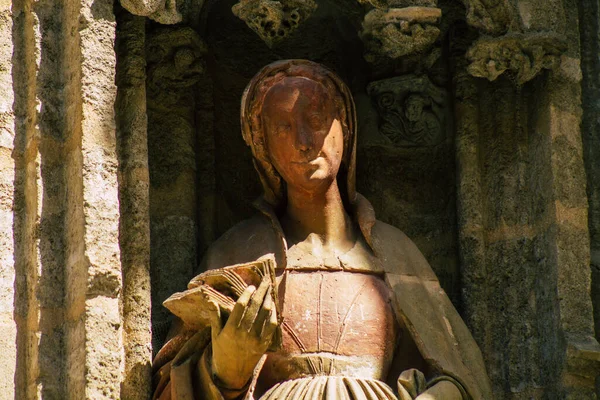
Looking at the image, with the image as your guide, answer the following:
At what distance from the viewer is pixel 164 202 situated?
7.20 meters

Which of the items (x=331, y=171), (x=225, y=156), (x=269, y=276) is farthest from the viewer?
(x=225, y=156)

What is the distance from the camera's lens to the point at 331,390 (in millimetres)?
6379

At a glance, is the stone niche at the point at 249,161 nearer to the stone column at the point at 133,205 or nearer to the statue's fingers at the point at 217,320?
the stone column at the point at 133,205

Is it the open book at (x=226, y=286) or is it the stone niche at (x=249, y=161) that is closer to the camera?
the open book at (x=226, y=286)

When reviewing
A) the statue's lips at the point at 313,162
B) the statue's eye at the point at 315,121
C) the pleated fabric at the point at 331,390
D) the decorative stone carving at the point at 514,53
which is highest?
the decorative stone carving at the point at 514,53

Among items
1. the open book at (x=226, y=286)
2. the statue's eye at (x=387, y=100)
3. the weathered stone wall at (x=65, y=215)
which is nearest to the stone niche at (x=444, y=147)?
the statue's eye at (x=387, y=100)

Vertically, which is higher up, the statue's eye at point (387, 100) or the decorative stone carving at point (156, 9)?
the decorative stone carving at point (156, 9)

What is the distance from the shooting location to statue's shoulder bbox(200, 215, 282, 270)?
274 inches

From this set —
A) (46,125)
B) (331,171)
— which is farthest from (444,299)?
(46,125)

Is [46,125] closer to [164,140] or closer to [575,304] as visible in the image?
[164,140]

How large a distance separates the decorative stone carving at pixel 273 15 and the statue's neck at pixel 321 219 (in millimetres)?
591

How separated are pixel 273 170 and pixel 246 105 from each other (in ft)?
0.87

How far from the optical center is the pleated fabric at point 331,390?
20.9ft

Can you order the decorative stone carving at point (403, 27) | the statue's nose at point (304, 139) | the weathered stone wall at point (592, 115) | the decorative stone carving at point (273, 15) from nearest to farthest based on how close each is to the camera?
the statue's nose at point (304, 139) < the decorative stone carving at point (273, 15) < the decorative stone carving at point (403, 27) < the weathered stone wall at point (592, 115)
